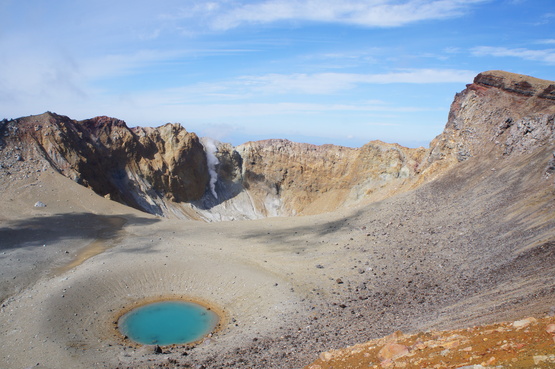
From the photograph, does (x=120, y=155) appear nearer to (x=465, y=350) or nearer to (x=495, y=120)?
(x=495, y=120)

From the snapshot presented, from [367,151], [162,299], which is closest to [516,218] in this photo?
[162,299]

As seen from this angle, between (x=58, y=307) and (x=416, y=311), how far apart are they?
562 inches

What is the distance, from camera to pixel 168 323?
18234 mm

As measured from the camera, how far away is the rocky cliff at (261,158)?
3284 centimetres

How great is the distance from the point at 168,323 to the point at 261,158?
140 ft

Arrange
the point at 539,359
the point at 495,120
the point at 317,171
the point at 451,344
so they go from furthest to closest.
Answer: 1. the point at 317,171
2. the point at 495,120
3. the point at 451,344
4. the point at 539,359

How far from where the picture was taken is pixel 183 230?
3003 cm

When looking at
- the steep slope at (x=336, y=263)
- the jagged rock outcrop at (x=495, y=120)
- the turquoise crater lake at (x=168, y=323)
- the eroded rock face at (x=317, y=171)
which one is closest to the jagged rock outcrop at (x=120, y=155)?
the steep slope at (x=336, y=263)

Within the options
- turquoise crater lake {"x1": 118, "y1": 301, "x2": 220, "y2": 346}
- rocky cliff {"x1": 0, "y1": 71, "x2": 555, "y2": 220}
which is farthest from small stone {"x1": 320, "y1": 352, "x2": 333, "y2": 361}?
rocky cliff {"x1": 0, "y1": 71, "x2": 555, "y2": 220}

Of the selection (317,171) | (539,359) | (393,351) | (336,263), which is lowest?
(336,263)

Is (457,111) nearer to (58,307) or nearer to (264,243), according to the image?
(264,243)

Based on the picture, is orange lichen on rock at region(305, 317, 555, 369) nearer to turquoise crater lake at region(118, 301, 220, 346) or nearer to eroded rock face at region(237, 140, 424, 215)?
turquoise crater lake at region(118, 301, 220, 346)

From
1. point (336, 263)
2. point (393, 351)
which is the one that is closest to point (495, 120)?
point (336, 263)

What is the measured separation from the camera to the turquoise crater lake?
666 inches
